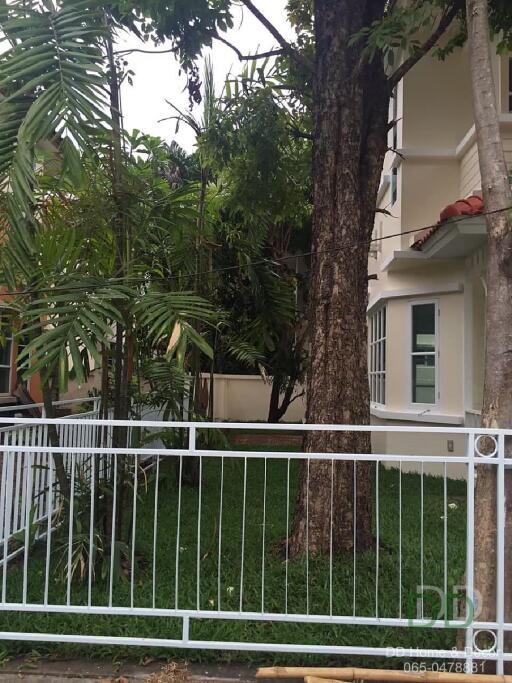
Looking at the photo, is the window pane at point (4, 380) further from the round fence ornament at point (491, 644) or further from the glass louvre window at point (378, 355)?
the round fence ornament at point (491, 644)

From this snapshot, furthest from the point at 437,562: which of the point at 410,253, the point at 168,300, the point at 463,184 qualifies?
the point at 463,184

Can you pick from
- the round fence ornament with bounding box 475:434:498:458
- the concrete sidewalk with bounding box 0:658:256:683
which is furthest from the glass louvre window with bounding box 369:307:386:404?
the concrete sidewalk with bounding box 0:658:256:683

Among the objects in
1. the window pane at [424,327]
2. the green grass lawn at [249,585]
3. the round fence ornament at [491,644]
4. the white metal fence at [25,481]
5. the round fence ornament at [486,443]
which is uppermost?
the window pane at [424,327]

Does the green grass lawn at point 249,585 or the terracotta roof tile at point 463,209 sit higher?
the terracotta roof tile at point 463,209

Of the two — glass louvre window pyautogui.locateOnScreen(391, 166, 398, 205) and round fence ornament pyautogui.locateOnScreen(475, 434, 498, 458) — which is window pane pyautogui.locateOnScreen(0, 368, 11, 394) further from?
round fence ornament pyautogui.locateOnScreen(475, 434, 498, 458)

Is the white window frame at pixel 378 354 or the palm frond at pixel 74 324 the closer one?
the palm frond at pixel 74 324

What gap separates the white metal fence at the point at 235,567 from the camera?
3230mm

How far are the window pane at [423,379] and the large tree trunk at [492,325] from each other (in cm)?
584

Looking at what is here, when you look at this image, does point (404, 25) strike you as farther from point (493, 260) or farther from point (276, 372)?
point (276, 372)

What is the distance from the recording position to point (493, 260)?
330 centimetres

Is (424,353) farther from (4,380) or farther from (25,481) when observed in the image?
(4,380)

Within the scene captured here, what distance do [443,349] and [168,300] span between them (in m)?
5.76
